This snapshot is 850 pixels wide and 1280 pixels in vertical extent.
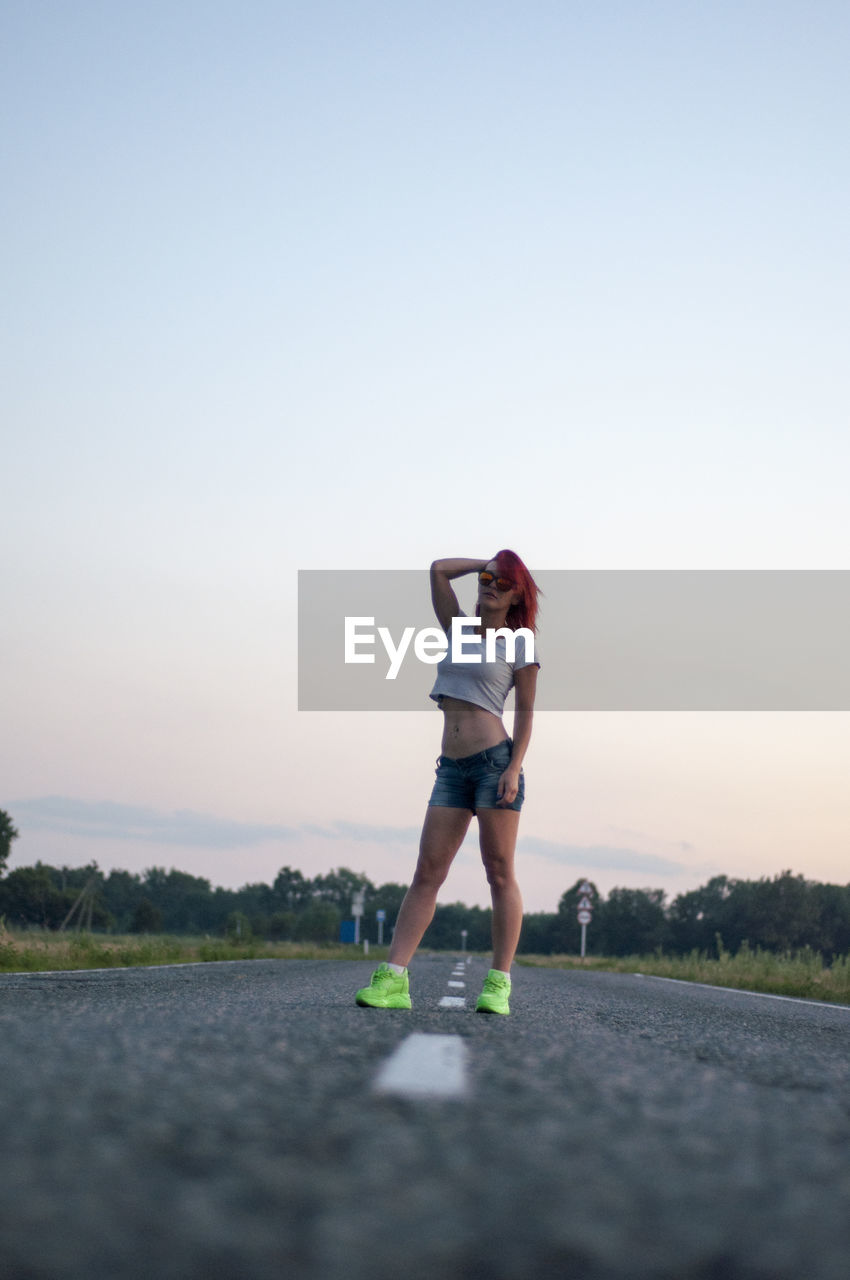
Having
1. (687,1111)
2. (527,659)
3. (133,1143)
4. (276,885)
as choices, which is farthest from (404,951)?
(276,885)

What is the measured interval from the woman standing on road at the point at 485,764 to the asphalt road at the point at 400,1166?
2.11 meters

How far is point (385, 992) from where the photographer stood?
455 centimetres

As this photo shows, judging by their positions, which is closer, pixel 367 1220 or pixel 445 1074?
pixel 367 1220

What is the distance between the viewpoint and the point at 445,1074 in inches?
87.5

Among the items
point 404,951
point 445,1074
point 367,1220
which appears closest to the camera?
point 367,1220

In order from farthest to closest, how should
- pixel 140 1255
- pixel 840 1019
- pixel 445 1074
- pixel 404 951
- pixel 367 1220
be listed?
pixel 840 1019
pixel 404 951
pixel 445 1074
pixel 367 1220
pixel 140 1255

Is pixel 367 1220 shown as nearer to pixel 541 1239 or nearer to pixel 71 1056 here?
pixel 541 1239

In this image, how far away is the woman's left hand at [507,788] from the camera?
15.9 ft

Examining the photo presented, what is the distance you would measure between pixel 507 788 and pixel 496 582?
98cm

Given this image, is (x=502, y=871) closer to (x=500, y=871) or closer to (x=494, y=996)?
(x=500, y=871)

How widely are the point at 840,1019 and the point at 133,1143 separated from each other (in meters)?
6.51

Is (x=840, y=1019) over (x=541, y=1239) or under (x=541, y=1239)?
under

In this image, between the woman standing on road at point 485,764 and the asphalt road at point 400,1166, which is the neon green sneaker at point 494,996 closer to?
the woman standing on road at point 485,764

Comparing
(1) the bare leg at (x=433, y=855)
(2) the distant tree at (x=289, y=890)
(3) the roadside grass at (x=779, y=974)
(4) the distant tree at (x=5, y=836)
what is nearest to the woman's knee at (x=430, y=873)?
(1) the bare leg at (x=433, y=855)
